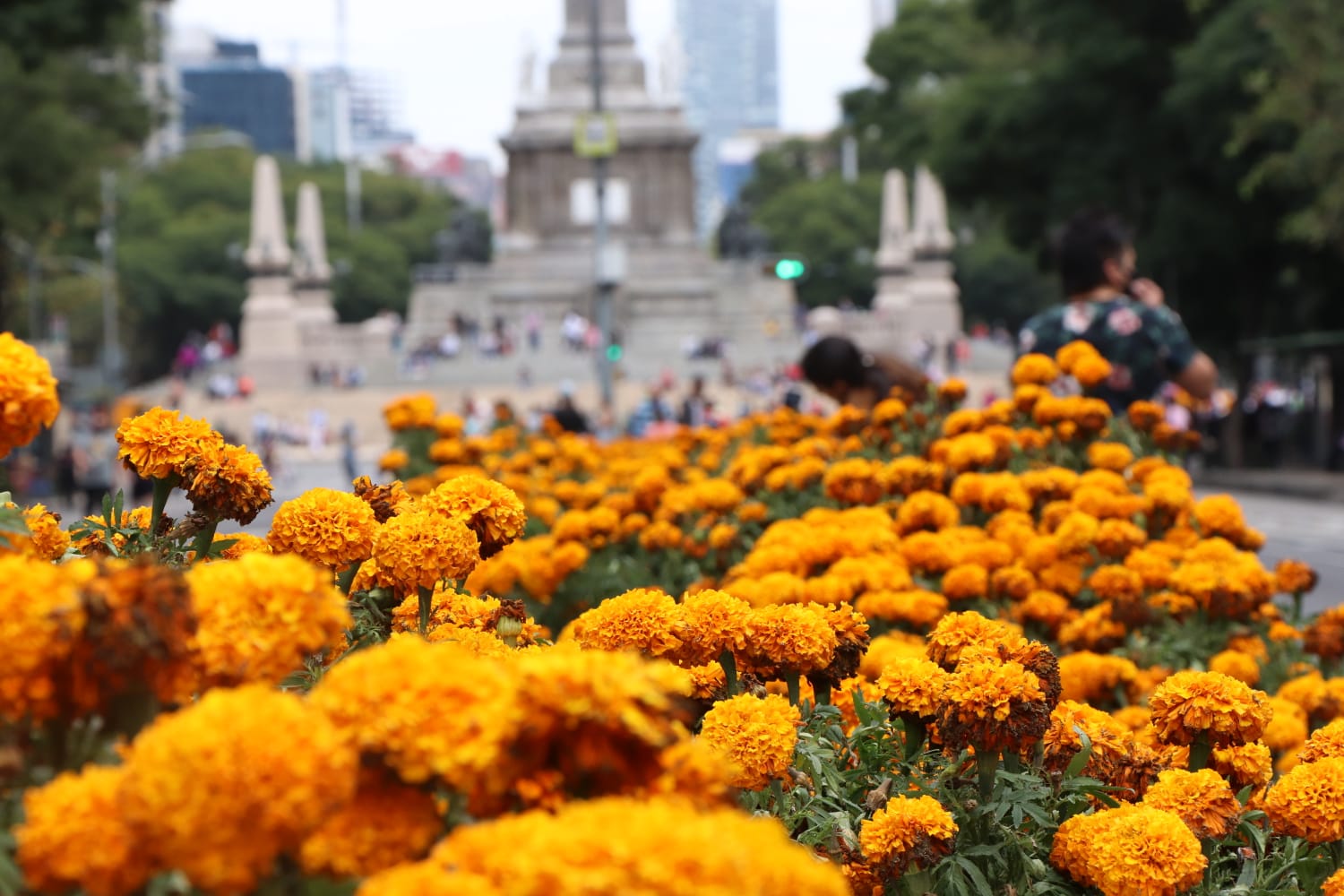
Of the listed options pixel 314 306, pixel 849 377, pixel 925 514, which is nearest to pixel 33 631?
pixel 925 514

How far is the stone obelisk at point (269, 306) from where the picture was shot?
57.4 m

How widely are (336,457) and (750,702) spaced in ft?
130

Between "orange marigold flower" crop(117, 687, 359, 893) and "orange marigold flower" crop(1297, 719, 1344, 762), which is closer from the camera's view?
"orange marigold flower" crop(117, 687, 359, 893)

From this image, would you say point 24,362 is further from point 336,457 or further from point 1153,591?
point 336,457

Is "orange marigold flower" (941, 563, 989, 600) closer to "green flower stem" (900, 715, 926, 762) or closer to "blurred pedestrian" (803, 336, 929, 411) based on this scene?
"green flower stem" (900, 715, 926, 762)

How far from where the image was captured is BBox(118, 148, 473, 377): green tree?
8269 centimetres

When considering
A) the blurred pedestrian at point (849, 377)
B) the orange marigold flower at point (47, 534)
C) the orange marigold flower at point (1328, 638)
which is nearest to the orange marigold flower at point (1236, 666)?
the orange marigold flower at point (1328, 638)

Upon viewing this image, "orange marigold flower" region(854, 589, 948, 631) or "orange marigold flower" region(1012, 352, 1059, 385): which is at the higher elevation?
"orange marigold flower" region(1012, 352, 1059, 385)

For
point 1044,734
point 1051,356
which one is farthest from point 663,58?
point 1044,734

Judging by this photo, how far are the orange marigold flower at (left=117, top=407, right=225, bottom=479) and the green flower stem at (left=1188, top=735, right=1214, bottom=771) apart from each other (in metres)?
1.68

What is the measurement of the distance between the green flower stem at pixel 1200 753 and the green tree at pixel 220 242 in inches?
2880

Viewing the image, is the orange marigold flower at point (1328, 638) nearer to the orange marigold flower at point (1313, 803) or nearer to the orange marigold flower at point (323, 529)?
the orange marigold flower at point (1313, 803)

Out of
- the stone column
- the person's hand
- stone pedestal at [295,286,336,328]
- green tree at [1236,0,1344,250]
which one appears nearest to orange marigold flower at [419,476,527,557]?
the person's hand

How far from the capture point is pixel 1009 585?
17.8 ft
